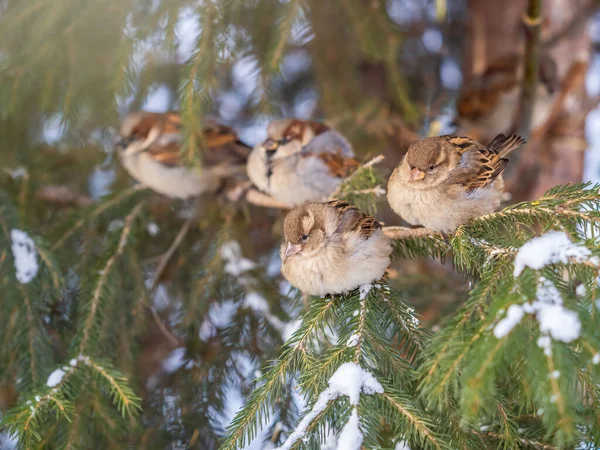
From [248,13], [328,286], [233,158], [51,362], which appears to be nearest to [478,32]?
[248,13]

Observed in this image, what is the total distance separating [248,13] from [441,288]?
6.30 ft

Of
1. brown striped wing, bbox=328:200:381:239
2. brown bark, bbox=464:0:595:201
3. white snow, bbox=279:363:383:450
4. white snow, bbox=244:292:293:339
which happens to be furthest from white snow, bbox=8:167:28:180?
brown bark, bbox=464:0:595:201

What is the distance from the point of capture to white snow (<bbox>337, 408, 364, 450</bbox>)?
1302 millimetres

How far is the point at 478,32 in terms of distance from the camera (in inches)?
151

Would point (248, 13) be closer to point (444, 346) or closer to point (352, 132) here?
point (352, 132)

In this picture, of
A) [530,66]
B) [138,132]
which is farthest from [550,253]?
[138,132]

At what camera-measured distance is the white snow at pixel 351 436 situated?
1.30m

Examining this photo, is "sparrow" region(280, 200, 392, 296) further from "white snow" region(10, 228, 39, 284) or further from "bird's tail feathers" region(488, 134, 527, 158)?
"white snow" region(10, 228, 39, 284)

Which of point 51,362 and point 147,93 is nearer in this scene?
point 51,362

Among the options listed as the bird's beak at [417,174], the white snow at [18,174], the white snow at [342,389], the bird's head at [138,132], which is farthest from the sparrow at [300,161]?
the white snow at [342,389]

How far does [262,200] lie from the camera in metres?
3.20

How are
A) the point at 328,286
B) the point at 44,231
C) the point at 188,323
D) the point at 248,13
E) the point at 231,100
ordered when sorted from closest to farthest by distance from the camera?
the point at 328,286
the point at 188,323
the point at 44,231
the point at 248,13
the point at 231,100

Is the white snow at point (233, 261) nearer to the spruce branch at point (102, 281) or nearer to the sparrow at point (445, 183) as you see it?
the spruce branch at point (102, 281)

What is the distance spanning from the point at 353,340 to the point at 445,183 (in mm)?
644
